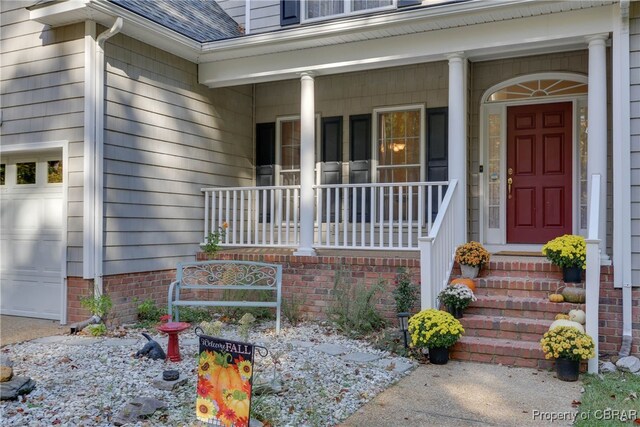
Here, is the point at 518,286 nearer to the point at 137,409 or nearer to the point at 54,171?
the point at 137,409

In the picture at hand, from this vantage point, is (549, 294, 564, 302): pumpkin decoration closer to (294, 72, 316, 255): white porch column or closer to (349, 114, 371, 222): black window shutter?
(294, 72, 316, 255): white porch column

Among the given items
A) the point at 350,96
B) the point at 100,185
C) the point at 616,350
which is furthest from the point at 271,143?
the point at 616,350

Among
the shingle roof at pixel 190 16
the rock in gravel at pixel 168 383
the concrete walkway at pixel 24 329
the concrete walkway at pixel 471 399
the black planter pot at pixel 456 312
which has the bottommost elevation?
the concrete walkway at pixel 471 399

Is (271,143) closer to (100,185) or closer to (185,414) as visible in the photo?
(100,185)

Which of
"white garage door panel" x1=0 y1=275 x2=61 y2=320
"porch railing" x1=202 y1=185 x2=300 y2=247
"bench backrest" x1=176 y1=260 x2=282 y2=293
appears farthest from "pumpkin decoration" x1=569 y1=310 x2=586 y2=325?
"white garage door panel" x1=0 y1=275 x2=61 y2=320

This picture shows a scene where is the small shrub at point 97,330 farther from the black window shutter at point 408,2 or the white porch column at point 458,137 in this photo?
the black window shutter at point 408,2

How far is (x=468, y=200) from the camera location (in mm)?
7340

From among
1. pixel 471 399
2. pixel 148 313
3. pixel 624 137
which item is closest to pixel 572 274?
pixel 624 137

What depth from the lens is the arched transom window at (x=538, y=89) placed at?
22.9 feet

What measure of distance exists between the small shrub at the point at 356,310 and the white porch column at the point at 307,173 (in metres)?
0.81

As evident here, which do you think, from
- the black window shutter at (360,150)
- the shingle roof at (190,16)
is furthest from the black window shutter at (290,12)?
the black window shutter at (360,150)

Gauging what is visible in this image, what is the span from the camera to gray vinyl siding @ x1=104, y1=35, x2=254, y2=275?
6.30 m

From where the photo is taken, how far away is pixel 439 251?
18.3ft

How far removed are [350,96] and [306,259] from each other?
2854 mm
